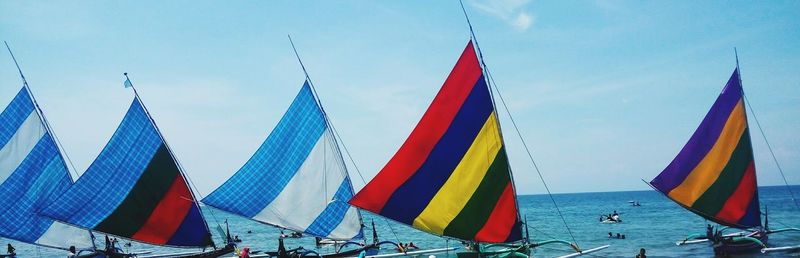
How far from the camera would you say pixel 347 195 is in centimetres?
3077

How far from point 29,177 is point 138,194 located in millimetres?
7580

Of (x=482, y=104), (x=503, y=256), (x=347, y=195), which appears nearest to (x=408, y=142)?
(x=482, y=104)

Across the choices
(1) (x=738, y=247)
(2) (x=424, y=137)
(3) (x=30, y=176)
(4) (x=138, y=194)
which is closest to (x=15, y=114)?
(3) (x=30, y=176)

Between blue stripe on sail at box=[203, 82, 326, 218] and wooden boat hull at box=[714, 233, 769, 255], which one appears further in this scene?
wooden boat hull at box=[714, 233, 769, 255]

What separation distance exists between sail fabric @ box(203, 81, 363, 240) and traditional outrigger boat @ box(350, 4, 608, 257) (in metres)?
8.53

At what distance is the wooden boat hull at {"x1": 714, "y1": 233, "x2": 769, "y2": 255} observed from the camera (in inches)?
1251

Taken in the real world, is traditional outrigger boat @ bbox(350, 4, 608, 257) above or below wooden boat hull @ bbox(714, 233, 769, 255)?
above

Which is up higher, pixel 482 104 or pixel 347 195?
pixel 482 104

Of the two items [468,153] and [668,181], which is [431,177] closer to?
[468,153]

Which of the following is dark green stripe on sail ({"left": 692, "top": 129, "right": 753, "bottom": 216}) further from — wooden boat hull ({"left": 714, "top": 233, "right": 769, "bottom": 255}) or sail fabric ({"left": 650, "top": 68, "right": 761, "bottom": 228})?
wooden boat hull ({"left": 714, "top": 233, "right": 769, "bottom": 255})

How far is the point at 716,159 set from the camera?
104ft

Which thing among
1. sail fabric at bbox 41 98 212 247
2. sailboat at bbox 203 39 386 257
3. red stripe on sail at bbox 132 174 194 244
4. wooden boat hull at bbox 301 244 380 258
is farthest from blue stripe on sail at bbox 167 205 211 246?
wooden boat hull at bbox 301 244 380 258

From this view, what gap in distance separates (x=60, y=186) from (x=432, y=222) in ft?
71.2

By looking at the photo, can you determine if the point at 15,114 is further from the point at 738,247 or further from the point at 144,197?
the point at 738,247
